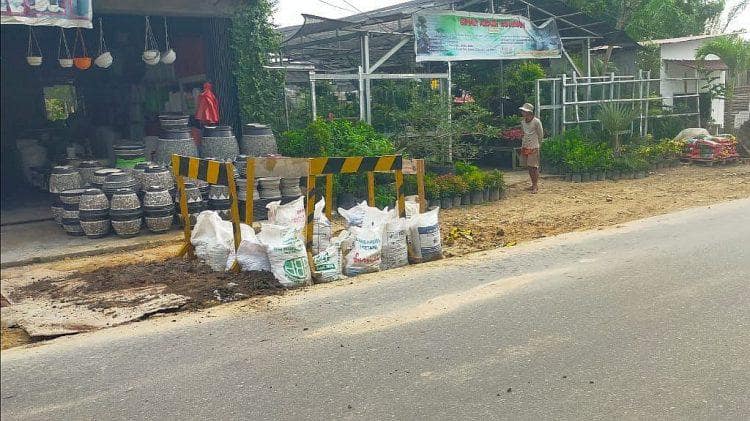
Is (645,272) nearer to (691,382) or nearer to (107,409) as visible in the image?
(691,382)

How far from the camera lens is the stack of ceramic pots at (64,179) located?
8.80 meters

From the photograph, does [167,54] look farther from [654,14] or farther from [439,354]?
[654,14]

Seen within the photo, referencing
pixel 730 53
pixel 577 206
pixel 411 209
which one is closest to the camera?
pixel 411 209

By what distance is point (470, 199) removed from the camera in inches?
454

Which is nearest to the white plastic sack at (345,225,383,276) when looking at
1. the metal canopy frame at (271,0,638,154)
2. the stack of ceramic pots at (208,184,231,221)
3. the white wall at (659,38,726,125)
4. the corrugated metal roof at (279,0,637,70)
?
the stack of ceramic pots at (208,184,231,221)

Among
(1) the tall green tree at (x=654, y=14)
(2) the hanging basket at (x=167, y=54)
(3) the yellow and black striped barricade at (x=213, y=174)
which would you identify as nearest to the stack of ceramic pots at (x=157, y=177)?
(3) the yellow and black striped barricade at (x=213, y=174)

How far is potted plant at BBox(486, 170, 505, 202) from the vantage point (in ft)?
39.1

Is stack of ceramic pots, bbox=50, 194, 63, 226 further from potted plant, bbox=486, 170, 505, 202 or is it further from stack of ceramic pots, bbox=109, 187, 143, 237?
potted plant, bbox=486, 170, 505, 202

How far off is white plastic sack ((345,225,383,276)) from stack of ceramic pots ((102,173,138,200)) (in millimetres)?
3620

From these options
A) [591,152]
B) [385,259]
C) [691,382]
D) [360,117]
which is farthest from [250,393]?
[591,152]

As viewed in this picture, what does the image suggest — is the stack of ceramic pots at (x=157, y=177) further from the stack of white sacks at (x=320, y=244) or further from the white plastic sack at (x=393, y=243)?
the white plastic sack at (x=393, y=243)

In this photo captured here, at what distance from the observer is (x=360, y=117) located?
43.2ft

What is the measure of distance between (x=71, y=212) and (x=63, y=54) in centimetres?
489

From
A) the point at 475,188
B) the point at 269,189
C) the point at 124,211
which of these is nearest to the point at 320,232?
the point at 269,189
